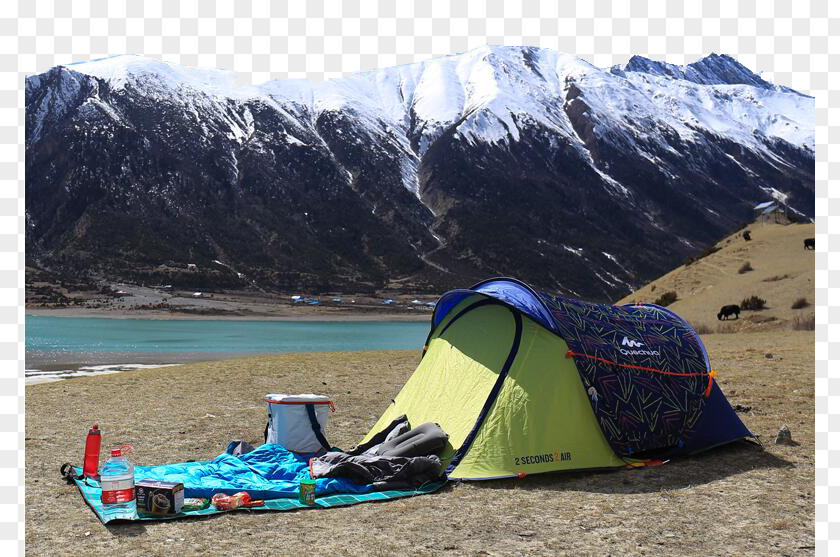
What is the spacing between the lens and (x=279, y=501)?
7965mm

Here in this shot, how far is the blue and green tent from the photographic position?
894 centimetres

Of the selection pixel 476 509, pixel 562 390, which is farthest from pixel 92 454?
pixel 562 390

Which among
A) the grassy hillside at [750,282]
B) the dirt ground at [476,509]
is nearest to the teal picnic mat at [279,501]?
the dirt ground at [476,509]

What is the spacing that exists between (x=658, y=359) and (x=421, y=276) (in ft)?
455

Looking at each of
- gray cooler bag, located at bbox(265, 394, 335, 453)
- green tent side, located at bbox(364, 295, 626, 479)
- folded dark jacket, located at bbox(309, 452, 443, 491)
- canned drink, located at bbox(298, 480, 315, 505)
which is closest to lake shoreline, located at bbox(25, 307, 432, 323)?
gray cooler bag, located at bbox(265, 394, 335, 453)

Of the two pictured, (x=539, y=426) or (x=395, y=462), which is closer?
(x=395, y=462)

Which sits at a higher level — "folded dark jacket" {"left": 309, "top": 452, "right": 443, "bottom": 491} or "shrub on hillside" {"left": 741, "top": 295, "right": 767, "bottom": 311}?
"folded dark jacket" {"left": 309, "top": 452, "right": 443, "bottom": 491}

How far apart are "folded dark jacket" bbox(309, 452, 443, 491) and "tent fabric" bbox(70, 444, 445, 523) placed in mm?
90

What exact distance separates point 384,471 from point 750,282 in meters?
34.2

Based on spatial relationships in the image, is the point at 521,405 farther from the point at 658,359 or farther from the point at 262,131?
the point at 262,131

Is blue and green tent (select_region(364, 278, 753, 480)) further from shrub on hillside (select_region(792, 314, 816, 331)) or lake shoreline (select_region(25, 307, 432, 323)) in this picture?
lake shoreline (select_region(25, 307, 432, 323))

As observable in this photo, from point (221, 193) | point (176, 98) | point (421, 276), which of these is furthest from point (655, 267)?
point (176, 98)

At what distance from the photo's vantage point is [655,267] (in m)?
176

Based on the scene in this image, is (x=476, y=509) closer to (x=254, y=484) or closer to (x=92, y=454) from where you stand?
(x=254, y=484)
